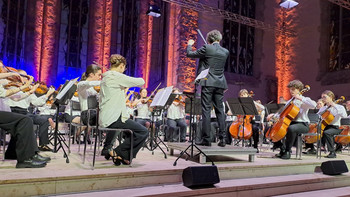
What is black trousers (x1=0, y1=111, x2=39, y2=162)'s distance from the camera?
3.25m

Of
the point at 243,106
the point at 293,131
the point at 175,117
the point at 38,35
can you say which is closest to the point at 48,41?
the point at 38,35

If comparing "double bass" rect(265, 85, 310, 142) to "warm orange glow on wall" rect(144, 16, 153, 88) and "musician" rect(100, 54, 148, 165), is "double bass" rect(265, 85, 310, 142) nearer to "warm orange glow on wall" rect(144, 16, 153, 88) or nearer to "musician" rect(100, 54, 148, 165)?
"musician" rect(100, 54, 148, 165)

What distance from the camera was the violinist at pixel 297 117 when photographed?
478cm

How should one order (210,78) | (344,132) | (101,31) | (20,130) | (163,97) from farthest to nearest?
(101,31), (344,132), (163,97), (210,78), (20,130)

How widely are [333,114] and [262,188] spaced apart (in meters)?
3.00

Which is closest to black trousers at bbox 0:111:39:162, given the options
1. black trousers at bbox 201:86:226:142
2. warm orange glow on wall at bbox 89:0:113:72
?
black trousers at bbox 201:86:226:142

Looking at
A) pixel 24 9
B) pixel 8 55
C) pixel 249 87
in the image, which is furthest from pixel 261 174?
pixel 24 9

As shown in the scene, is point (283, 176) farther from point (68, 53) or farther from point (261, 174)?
point (68, 53)

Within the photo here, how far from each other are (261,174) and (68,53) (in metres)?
10.7

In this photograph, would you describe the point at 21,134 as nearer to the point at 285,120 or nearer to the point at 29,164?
the point at 29,164

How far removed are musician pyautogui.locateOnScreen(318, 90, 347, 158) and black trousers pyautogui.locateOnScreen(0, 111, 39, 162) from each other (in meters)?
4.98

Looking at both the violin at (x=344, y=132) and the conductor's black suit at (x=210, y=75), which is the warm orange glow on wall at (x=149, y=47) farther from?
the conductor's black suit at (x=210, y=75)

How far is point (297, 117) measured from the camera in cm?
514

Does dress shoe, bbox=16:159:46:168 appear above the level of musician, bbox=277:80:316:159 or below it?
below
